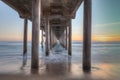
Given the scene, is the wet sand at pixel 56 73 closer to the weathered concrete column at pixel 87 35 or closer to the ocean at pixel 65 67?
the ocean at pixel 65 67

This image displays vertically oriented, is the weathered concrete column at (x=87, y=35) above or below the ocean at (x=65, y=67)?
above

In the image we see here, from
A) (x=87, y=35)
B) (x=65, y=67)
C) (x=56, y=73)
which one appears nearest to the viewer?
(x=56, y=73)

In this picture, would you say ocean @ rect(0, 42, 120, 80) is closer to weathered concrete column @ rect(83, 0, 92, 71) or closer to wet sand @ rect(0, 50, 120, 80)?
wet sand @ rect(0, 50, 120, 80)

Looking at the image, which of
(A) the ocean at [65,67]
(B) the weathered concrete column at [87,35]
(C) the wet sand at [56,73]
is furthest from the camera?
(B) the weathered concrete column at [87,35]

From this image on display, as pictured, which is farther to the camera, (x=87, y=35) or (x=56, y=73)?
(x=87, y=35)

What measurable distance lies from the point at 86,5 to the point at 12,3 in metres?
7.99

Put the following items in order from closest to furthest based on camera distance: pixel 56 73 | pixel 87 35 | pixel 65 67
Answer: pixel 56 73, pixel 87 35, pixel 65 67

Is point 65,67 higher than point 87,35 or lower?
lower

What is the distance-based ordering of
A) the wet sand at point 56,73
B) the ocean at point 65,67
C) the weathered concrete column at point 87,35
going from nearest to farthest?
the wet sand at point 56,73, the ocean at point 65,67, the weathered concrete column at point 87,35

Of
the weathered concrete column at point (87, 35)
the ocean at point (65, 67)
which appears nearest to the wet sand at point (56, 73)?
the ocean at point (65, 67)

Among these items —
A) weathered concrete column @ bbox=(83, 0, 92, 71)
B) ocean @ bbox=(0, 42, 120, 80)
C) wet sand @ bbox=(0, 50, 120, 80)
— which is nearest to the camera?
wet sand @ bbox=(0, 50, 120, 80)

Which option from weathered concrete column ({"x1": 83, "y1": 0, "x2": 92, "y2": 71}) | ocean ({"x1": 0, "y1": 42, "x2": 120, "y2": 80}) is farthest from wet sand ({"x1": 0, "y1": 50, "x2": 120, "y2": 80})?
weathered concrete column ({"x1": 83, "y1": 0, "x2": 92, "y2": 71})

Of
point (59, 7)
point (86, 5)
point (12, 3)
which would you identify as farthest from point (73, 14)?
point (86, 5)

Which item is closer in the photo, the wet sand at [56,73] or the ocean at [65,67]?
the wet sand at [56,73]
